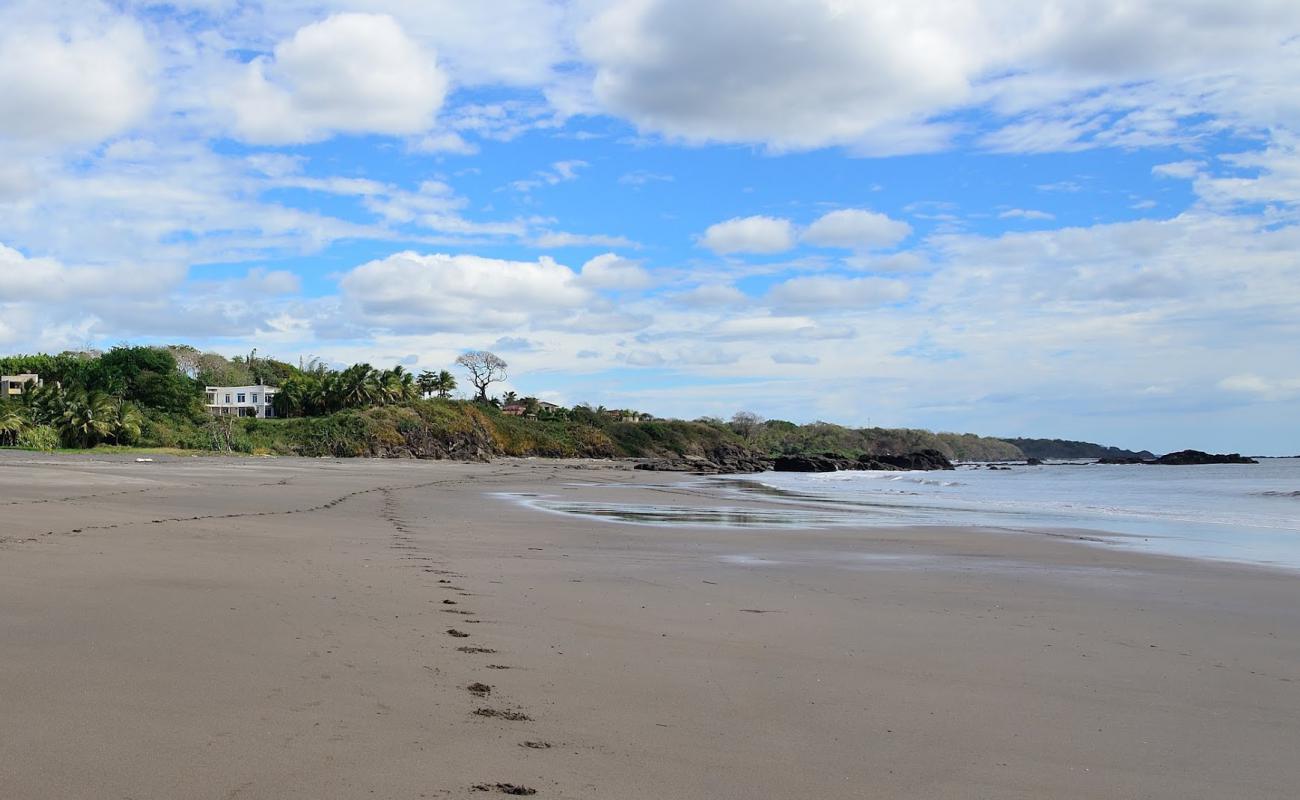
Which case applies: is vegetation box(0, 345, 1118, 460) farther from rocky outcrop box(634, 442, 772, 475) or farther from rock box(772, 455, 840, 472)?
rock box(772, 455, 840, 472)

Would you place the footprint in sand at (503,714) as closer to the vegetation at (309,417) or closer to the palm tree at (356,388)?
the vegetation at (309,417)

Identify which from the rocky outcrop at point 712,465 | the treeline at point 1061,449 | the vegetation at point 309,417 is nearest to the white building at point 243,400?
the vegetation at point 309,417

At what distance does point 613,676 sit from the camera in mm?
5375

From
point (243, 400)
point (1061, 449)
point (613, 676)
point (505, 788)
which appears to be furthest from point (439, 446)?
point (1061, 449)

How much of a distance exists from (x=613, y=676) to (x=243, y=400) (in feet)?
293

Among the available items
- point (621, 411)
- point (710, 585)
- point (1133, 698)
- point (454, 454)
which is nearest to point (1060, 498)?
point (710, 585)

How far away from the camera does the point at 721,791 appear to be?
3.69m

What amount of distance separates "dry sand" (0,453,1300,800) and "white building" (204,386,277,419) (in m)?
79.1

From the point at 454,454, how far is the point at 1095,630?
212 feet

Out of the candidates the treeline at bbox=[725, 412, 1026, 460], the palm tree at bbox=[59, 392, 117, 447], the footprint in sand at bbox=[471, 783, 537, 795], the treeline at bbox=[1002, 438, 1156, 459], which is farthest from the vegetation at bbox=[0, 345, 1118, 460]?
the treeline at bbox=[1002, 438, 1156, 459]

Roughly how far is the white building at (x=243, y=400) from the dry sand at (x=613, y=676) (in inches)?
3116

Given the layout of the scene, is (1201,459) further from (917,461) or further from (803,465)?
(803,465)

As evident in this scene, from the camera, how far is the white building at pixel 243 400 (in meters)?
83.4

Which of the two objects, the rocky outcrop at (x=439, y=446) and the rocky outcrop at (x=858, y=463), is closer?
the rocky outcrop at (x=439, y=446)
